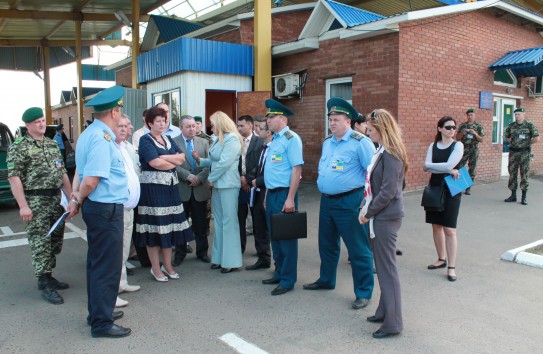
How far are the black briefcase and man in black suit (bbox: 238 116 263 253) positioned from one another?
1.17 meters

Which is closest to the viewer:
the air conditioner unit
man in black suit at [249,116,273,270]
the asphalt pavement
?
the asphalt pavement

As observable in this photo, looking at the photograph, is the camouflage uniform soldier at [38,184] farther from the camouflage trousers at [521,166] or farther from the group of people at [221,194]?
the camouflage trousers at [521,166]

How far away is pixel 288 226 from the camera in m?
4.45

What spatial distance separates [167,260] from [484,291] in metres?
3.41

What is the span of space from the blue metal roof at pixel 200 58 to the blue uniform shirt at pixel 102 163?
7349 millimetres

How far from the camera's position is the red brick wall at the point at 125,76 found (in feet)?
67.0

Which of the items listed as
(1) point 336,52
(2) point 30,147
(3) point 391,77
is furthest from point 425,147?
(2) point 30,147

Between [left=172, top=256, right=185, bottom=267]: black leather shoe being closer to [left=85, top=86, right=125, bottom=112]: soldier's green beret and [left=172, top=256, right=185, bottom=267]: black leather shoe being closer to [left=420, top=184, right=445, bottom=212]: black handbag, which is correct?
[left=85, top=86, right=125, bottom=112]: soldier's green beret

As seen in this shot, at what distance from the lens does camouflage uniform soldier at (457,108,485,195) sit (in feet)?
32.7

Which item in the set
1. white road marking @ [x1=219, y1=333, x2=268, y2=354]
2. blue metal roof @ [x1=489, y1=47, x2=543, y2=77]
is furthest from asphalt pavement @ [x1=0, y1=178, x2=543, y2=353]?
blue metal roof @ [x1=489, y1=47, x2=543, y2=77]

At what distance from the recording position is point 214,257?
17.7 feet

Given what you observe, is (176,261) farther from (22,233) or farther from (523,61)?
(523,61)

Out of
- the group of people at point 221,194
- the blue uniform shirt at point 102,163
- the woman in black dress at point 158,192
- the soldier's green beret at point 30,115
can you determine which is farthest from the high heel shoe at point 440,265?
the soldier's green beret at point 30,115

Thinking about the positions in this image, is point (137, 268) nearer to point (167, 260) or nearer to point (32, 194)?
point (167, 260)
